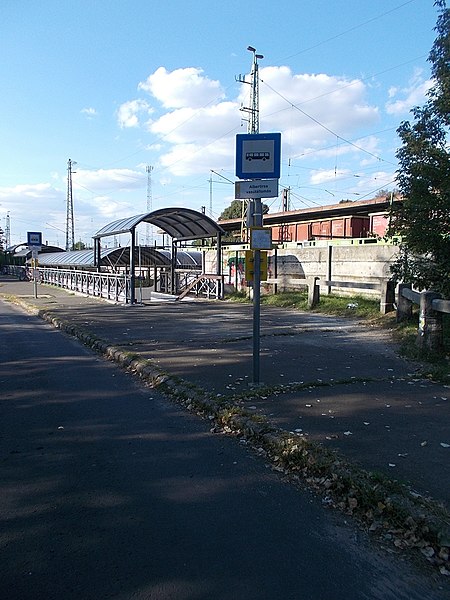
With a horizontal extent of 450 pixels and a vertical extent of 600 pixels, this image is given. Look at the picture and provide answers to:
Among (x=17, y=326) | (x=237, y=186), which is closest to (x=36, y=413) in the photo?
(x=237, y=186)

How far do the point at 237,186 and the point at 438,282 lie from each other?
5951 millimetres

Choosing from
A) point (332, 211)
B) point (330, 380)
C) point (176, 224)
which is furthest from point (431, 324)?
point (332, 211)

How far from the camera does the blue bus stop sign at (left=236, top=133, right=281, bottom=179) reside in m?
6.46

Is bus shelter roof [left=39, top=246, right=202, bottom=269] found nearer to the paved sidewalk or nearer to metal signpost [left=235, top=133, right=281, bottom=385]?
the paved sidewalk

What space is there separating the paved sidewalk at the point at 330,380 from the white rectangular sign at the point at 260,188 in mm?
2590

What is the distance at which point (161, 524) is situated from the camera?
346cm

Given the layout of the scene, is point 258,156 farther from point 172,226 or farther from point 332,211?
point 332,211

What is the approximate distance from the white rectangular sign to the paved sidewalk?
8.50 ft

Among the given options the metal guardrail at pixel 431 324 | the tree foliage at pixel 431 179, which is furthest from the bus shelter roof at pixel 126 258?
the metal guardrail at pixel 431 324

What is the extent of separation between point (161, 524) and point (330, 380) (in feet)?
13.5

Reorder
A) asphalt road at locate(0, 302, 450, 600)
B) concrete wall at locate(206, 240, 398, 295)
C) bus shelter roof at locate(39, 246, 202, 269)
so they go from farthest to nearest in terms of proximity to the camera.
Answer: bus shelter roof at locate(39, 246, 202, 269) < concrete wall at locate(206, 240, 398, 295) < asphalt road at locate(0, 302, 450, 600)

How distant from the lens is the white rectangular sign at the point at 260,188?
644 cm

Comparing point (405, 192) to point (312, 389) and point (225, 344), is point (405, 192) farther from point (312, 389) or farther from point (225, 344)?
point (312, 389)

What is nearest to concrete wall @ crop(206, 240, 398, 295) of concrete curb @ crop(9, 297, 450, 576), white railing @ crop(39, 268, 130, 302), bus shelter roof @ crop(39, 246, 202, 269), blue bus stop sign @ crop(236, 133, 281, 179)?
white railing @ crop(39, 268, 130, 302)
